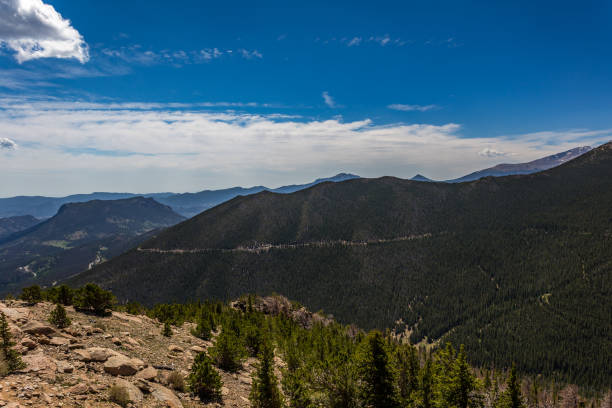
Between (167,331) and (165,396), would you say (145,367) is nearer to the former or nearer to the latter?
(165,396)

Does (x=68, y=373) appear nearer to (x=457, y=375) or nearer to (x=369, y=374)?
(x=369, y=374)

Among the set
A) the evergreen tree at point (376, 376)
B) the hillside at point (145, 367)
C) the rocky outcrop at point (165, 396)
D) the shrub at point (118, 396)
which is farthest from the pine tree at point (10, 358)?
the evergreen tree at point (376, 376)

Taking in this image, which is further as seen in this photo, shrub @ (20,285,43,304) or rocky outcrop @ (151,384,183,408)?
shrub @ (20,285,43,304)

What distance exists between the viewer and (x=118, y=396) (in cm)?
1563

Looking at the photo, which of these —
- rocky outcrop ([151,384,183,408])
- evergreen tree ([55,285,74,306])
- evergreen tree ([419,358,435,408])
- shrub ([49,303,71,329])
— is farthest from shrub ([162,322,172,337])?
evergreen tree ([419,358,435,408])

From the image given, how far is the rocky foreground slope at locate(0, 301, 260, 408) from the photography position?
14078 mm

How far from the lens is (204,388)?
2222cm

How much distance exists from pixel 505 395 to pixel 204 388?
39.8 m

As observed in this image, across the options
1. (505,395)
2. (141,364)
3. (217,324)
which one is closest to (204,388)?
(141,364)

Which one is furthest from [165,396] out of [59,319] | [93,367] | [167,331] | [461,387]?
[461,387]

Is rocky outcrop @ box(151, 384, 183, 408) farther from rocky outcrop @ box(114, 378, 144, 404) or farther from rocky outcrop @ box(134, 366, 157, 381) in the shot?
rocky outcrop @ box(114, 378, 144, 404)

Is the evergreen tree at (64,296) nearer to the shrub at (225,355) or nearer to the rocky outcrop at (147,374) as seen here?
the shrub at (225,355)

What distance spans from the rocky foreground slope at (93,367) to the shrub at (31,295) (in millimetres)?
945

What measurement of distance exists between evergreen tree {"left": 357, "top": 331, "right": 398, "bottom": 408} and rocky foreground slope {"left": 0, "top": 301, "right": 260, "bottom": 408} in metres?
11.6
